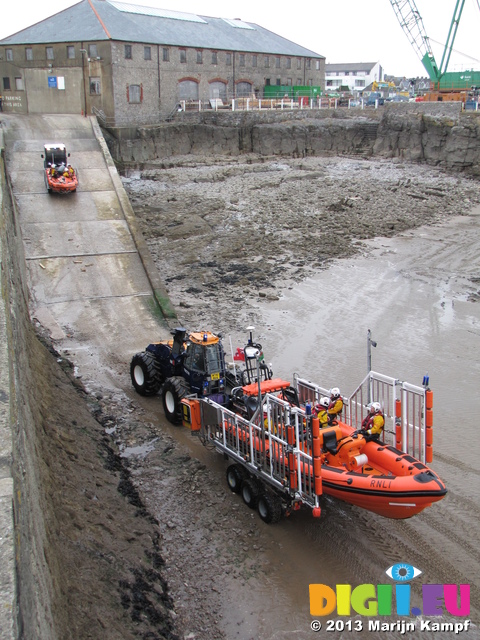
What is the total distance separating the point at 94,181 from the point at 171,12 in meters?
28.1

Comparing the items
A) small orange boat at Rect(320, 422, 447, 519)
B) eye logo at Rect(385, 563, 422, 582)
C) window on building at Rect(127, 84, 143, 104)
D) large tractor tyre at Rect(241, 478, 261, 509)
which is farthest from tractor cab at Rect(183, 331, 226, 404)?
window on building at Rect(127, 84, 143, 104)

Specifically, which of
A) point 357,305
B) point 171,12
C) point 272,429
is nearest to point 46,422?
point 272,429

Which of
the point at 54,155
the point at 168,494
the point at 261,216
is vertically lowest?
the point at 168,494

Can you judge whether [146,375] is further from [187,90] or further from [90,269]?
[187,90]

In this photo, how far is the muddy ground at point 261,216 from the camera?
764 inches

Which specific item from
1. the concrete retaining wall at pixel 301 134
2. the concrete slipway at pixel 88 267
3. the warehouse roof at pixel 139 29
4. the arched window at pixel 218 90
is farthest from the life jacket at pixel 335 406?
the arched window at pixel 218 90

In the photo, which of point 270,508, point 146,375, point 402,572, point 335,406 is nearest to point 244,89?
point 146,375

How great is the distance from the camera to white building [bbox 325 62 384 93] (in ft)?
357

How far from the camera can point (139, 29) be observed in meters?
41.9

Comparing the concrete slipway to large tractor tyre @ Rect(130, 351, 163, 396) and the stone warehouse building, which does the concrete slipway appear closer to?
large tractor tyre @ Rect(130, 351, 163, 396)

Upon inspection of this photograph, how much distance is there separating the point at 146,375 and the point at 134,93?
32.7m

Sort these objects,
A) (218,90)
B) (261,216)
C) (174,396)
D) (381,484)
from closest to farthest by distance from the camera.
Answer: (381,484)
(174,396)
(261,216)
(218,90)

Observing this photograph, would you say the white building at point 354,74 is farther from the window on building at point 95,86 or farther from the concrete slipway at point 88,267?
the concrete slipway at point 88,267

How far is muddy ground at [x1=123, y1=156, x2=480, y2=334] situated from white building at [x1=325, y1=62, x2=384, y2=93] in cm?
7637
